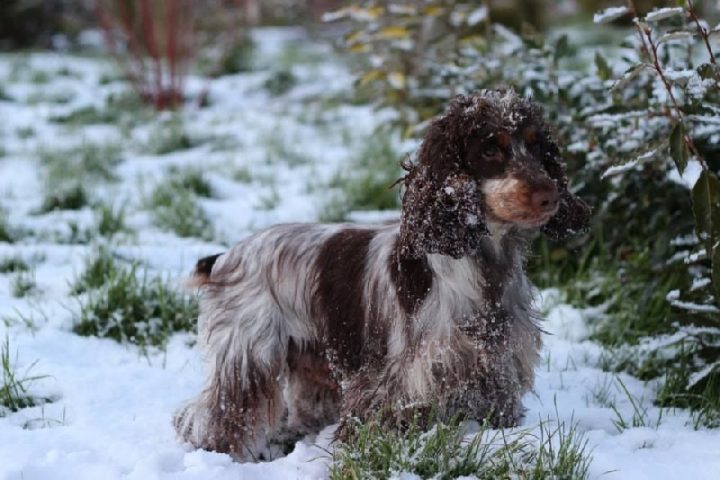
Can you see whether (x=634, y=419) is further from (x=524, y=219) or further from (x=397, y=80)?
(x=397, y=80)

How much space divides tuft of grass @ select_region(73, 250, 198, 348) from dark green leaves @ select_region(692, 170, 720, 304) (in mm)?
2242

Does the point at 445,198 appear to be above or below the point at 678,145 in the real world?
below

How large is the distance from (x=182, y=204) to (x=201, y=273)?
2295mm

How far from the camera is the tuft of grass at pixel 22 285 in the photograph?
4375 millimetres

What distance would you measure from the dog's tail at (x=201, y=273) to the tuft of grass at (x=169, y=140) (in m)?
4.23

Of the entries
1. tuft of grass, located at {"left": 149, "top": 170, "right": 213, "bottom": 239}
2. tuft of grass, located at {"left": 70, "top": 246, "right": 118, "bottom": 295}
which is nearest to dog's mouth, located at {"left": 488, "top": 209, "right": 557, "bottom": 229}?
tuft of grass, located at {"left": 70, "top": 246, "right": 118, "bottom": 295}

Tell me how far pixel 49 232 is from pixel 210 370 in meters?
2.46

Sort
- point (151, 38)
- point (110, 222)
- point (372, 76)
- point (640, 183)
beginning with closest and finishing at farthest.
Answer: point (640, 183) → point (110, 222) → point (372, 76) → point (151, 38)

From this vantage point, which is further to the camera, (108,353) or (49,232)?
(49,232)

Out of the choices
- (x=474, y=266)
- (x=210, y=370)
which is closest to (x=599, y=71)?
(x=474, y=266)

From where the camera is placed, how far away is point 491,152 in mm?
2789

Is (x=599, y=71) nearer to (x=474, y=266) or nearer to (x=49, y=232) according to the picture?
(x=474, y=266)

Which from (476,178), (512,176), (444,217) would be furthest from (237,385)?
(512,176)

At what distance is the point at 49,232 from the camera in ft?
17.1
